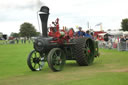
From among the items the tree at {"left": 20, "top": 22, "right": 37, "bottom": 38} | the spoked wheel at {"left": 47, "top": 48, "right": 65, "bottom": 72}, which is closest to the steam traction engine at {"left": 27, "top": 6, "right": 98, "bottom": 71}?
the spoked wheel at {"left": 47, "top": 48, "right": 65, "bottom": 72}

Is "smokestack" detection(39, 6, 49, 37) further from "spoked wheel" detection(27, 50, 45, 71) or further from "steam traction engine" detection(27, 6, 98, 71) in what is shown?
"spoked wheel" detection(27, 50, 45, 71)

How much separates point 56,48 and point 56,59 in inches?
15.9

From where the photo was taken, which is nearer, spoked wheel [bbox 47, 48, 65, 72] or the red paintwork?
spoked wheel [bbox 47, 48, 65, 72]

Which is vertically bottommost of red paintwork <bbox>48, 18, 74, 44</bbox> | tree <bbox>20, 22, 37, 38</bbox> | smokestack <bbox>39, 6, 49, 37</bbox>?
red paintwork <bbox>48, 18, 74, 44</bbox>

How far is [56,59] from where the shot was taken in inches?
295

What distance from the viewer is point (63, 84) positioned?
5375 mm

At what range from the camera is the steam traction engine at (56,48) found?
7332 mm

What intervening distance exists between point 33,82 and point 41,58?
2.30 m

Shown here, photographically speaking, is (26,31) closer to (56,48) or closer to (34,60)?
(34,60)

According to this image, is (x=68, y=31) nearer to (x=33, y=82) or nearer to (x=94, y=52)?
(x=94, y=52)

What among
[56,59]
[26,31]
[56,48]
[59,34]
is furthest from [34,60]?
[26,31]

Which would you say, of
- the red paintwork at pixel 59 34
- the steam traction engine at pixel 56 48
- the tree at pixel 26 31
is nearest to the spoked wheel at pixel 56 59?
the steam traction engine at pixel 56 48

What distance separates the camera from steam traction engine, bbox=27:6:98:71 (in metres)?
7.33

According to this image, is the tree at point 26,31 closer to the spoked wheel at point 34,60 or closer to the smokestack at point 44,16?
the spoked wheel at point 34,60
